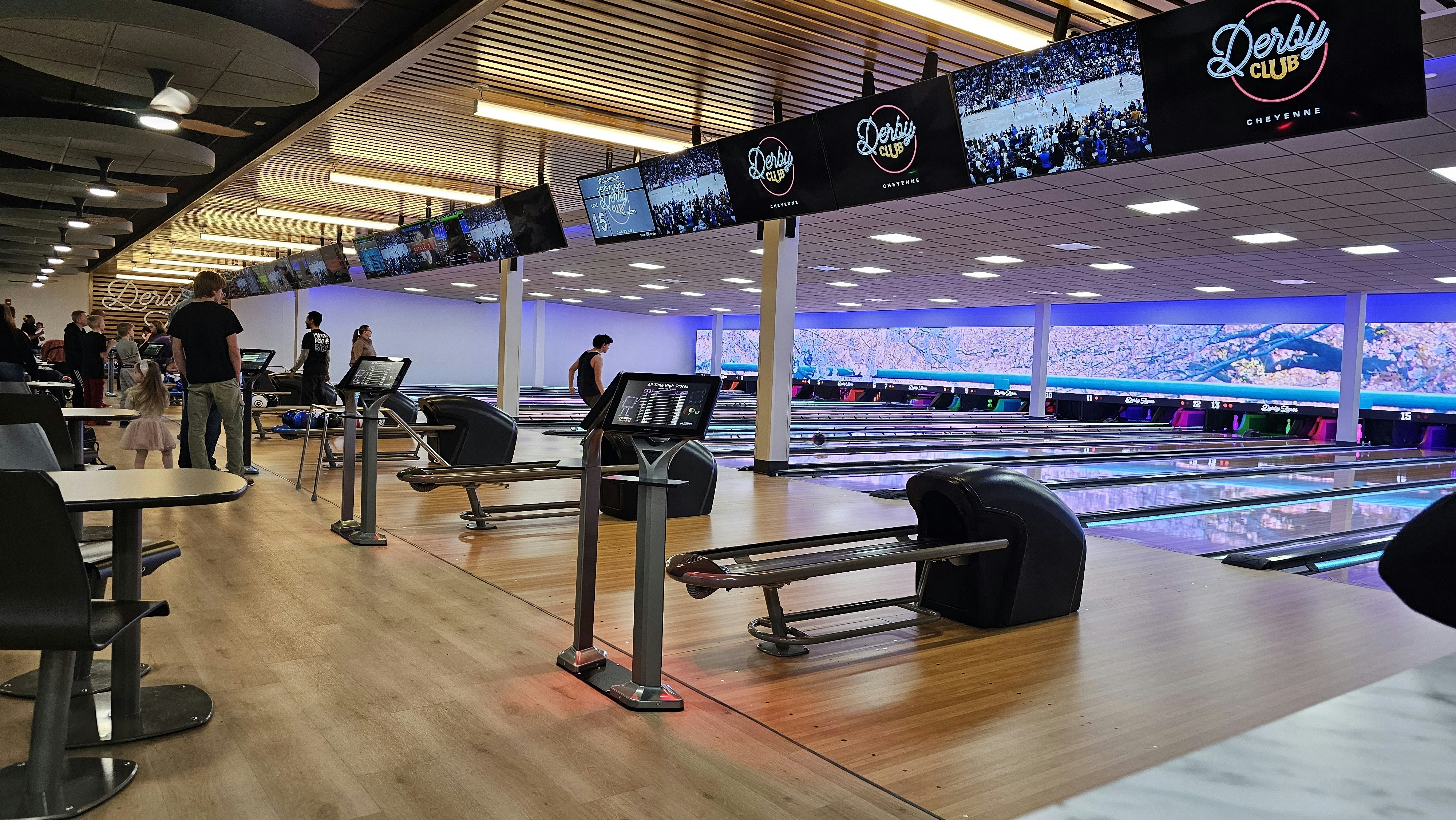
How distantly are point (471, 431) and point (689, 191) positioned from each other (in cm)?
276

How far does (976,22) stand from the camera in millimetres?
4414

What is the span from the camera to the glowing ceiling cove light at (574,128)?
243 inches

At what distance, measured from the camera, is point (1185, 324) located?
1894 cm

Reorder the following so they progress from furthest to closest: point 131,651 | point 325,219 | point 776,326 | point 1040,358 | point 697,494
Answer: point 1040,358 → point 325,219 → point 776,326 → point 697,494 → point 131,651

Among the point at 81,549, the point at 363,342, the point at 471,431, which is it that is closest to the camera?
the point at 81,549

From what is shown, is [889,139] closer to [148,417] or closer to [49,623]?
[49,623]

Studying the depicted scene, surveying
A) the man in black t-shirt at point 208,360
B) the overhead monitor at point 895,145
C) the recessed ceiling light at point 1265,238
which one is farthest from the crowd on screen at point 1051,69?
the recessed ceiling light at point 1265,238

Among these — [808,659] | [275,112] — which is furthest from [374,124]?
[808,659]

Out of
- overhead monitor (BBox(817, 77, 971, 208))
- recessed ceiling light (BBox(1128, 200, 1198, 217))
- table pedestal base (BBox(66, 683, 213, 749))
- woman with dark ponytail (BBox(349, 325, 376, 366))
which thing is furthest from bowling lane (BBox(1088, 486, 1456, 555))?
woman with dark ponytail (BBox(349, 325, 376, 366))

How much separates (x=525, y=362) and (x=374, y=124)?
784 inches

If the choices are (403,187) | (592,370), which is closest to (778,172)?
(592,370)

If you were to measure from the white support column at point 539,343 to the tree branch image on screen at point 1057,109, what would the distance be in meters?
21.3

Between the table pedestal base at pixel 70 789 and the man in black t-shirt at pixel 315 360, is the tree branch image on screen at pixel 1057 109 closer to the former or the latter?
the table pedestal base at pixel 70 789

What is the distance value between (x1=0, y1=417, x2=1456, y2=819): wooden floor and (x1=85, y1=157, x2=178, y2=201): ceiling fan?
3.12 meters
